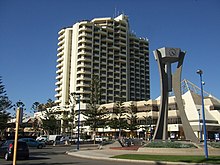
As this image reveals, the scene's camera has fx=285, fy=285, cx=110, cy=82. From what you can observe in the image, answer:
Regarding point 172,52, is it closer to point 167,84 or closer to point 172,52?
point 172,52

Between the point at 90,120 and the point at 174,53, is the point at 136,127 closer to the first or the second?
the point at 90,120

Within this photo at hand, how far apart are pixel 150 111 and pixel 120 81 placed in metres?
32.8

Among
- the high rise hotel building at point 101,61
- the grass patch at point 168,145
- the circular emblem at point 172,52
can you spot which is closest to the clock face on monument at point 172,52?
the circular emblem at point 172,52

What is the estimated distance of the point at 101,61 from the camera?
120500 mm

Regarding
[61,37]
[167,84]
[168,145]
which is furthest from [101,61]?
[168,145]

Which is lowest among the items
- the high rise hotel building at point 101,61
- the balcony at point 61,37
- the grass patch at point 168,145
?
the grass patch at point 168,145

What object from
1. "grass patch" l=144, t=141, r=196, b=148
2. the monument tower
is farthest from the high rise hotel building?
"grass patch" l=144, t=141, r=196, b=148

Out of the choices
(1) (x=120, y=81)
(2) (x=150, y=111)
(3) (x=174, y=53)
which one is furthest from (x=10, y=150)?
(1) (x=120, y=81)

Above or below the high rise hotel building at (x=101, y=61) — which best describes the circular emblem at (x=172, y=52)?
below

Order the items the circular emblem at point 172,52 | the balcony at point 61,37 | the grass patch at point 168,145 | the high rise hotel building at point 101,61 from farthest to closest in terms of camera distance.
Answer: the balcony at point 61,37 < the high rise hotel building at point 101,61 < the circular emblem at point 172,52 < the grass patch at point 168,145

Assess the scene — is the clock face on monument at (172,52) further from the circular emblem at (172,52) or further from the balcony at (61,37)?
the balcony at (61,37)

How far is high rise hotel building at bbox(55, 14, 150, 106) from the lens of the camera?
4496 inches

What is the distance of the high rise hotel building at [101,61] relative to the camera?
114m

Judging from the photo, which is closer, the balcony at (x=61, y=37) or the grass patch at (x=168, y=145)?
the grass patch at (x=168, y=145)
